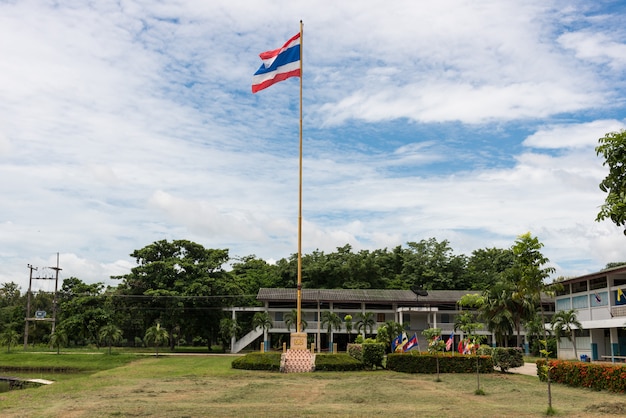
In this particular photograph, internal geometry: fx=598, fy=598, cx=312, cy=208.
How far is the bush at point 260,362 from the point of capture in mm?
34625

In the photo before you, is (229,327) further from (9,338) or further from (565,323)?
(565,323)

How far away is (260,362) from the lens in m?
35.0

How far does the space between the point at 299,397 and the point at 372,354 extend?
15.7m

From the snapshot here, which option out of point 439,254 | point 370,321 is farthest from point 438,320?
point 439,254

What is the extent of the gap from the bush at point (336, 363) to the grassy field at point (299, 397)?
1.66 m

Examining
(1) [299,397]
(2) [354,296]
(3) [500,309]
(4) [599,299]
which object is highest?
(2) [354,296]

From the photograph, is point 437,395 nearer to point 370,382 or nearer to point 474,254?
point 370,382

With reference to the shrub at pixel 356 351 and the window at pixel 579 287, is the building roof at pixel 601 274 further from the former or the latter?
the shrub at pixel 356 351

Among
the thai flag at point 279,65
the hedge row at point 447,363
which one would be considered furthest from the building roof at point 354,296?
the thai flag at point 279,65

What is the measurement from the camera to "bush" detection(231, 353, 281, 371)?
34.6 meters

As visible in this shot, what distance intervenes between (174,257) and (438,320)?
29251mm

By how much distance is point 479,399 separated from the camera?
21516 millimetres

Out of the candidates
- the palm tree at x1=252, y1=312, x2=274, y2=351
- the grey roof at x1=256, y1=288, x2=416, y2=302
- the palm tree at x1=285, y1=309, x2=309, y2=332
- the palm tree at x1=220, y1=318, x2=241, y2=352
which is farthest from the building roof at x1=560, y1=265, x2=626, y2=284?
the palm tree at x1=220, y1=318, x2=241, y2=352

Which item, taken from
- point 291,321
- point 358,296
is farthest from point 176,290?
point 358,296
